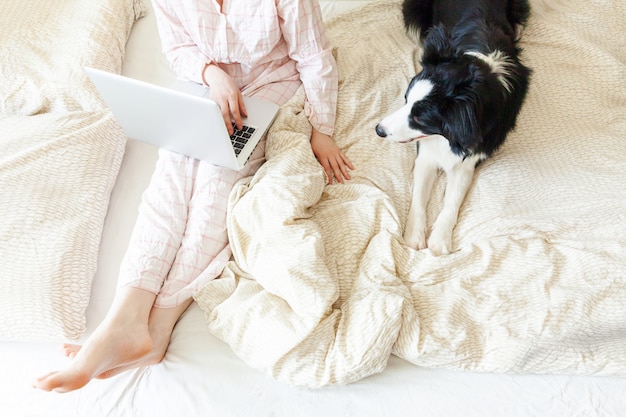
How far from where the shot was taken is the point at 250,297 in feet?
3.86

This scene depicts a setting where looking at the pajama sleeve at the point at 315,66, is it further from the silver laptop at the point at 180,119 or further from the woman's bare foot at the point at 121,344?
the woman's bare foot at the point at 121,344

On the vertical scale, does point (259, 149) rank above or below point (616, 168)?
above

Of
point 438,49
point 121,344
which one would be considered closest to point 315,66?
point 438,49

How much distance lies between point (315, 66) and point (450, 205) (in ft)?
2.15

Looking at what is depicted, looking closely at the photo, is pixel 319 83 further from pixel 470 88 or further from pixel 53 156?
pixel 53 156

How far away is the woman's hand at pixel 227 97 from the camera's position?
4.34 ft

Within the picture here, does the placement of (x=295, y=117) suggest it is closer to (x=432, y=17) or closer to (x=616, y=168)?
(x=432, y=17)

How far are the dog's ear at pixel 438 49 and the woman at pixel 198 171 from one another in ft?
1.20

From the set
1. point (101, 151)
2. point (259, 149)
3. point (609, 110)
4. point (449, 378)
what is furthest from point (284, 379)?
point (609, 110)

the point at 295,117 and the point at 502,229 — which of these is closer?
the point at 502,229

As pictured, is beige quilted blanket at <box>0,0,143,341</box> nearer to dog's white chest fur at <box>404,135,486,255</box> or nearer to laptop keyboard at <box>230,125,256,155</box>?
laptop keyboard at <box>230,125,256,155</box>

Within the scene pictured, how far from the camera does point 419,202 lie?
4.43ft

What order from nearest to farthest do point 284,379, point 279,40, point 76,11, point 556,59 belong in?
1. point 284,379
2. point 279,40
3. point 556,59
4. point 76,11

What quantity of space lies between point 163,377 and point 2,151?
906mm
